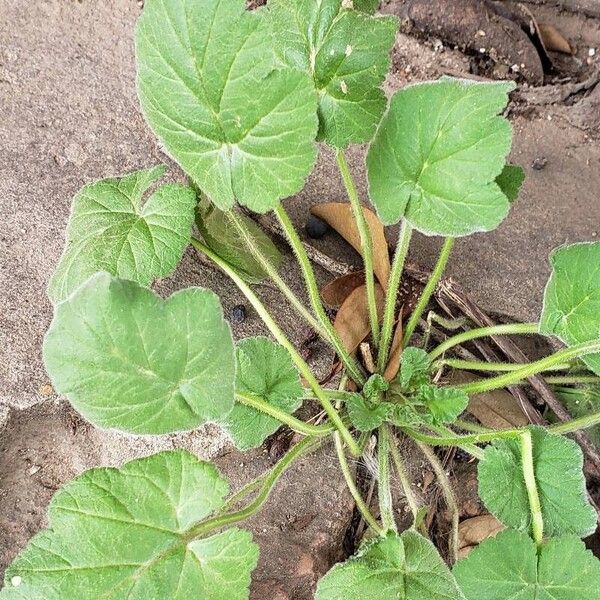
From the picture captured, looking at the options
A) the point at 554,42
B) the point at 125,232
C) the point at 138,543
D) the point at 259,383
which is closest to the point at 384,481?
the point at 259,383

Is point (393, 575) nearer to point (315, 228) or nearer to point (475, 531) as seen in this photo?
point (475, 531)

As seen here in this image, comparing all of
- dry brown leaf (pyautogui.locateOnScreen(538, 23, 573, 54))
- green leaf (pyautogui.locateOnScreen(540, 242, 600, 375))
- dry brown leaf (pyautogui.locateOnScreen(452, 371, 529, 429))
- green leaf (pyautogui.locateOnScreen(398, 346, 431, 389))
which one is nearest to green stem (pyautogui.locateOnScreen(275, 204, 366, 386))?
green leaf (pyautogui.locateOnScreen(398, 346, 431, 389))

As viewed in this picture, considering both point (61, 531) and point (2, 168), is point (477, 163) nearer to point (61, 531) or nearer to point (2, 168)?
point (61, 531)

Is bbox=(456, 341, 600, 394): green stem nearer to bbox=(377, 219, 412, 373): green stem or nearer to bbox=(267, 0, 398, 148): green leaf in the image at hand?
bbox=(377, 219, 412, 373): green stem

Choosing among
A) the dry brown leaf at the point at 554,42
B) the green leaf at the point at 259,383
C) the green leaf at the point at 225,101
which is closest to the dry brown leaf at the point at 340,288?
the green leaf at the point at 259,383

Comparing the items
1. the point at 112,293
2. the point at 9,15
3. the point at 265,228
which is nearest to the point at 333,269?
the point at 265,228

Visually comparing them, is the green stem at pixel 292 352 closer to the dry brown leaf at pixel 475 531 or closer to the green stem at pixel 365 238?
the green stem at pixel 365 238
